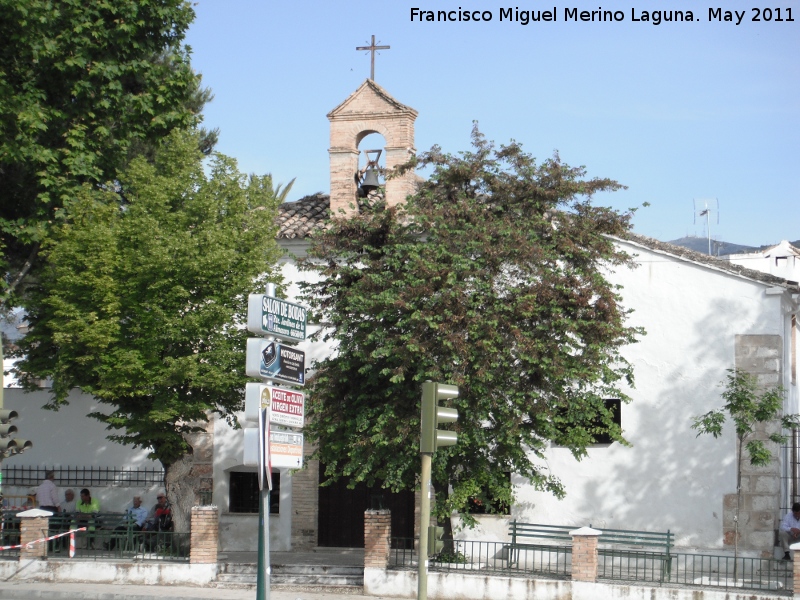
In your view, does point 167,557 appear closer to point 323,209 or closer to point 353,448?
point 353,448

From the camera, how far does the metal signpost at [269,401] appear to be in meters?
10.8

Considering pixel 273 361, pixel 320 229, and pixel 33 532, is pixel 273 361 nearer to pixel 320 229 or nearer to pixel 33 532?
pixel 320 229

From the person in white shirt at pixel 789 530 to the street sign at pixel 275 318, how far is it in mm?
11586

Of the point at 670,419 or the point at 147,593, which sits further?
the point at 670,419

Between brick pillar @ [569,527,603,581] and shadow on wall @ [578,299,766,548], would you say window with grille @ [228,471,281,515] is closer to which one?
shadow on wall @ [578,299,766,548]

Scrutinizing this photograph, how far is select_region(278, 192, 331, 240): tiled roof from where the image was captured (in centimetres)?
2333

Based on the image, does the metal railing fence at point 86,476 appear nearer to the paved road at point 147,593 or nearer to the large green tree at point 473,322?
the paved road at point 147,593

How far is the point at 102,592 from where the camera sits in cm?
1831

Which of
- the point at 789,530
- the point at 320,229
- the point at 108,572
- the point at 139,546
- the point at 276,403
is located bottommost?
the point at 108,572

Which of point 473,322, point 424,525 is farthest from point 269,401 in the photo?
point 473,322

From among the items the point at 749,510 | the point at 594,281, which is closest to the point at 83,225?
the point at 594,281

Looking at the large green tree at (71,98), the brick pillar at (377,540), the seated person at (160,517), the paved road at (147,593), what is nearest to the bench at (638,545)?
the brick pillar at (377,540)

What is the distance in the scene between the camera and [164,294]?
19.9 meters

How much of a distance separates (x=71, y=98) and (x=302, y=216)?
17.8 feet
